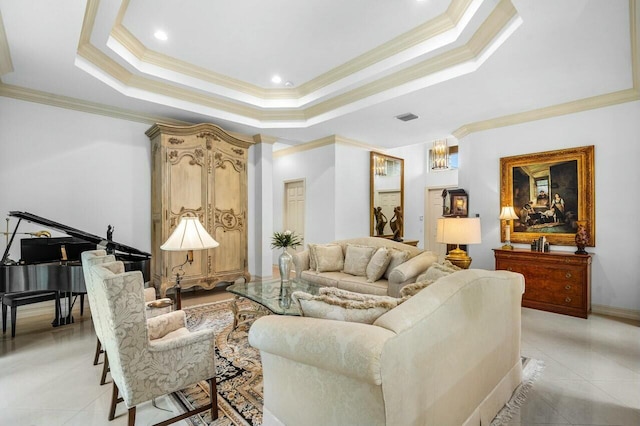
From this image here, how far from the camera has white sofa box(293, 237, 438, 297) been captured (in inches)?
135

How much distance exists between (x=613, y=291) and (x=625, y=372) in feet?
6.26

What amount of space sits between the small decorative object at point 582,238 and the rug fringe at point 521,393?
6.93ft

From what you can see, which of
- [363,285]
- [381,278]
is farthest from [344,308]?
[381,278]

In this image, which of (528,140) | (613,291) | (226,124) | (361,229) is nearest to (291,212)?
(361,229)

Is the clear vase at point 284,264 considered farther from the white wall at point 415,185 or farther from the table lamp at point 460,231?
the white wall at point 415,185

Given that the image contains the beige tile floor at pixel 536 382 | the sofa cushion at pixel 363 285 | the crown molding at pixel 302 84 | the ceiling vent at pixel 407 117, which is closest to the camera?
the beige tile floor at pixel 536 382

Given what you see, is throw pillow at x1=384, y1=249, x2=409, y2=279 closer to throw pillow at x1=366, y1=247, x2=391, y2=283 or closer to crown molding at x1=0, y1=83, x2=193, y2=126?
throw pillow at x1=366, y1=247, x2=391, y2=283

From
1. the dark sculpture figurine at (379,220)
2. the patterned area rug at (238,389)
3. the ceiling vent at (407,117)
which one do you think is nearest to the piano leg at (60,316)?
the patterned area rug at (238,389)

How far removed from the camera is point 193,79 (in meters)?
4.30

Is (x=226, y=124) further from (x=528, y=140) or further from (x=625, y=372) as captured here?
(x=625, y=372)

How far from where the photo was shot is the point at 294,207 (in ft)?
23.7

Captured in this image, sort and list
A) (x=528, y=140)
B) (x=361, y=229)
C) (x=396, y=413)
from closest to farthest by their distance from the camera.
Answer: (x=396, y=413) < (x=528, y=140) < (x=361, y=229)

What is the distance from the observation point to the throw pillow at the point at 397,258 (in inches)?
151

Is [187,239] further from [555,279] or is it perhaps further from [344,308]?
[555,279]
